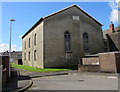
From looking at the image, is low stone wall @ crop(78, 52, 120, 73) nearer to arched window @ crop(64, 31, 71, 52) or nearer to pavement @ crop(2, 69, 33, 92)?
arched window @ crop(64, 31, 71, 52)

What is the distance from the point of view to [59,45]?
75.2 ft

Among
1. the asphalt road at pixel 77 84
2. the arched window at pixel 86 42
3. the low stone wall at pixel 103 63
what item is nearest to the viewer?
the asphalt road at pixel 77 84

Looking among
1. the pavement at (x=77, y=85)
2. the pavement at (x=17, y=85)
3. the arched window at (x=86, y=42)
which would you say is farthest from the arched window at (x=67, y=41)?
the pavement at (x=17, y=85)

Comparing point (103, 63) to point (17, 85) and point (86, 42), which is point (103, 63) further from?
point (17, 85)

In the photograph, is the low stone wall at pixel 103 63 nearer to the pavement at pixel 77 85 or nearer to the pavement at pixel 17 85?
the pavement at pixel 77 85

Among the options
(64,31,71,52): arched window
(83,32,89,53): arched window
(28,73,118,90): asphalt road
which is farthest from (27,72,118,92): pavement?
(83,32,89,53): arched window

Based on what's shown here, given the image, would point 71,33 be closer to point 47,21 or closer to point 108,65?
point 47,21

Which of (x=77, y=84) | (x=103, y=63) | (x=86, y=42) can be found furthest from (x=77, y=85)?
(x=86, y=42)

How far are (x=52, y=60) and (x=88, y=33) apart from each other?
9.42m

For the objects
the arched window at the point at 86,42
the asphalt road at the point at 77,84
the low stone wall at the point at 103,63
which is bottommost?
the asphalt road at the point at 77,84

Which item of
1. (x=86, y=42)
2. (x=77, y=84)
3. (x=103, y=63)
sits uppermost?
(x=86, y=42)

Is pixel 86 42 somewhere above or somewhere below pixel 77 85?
above

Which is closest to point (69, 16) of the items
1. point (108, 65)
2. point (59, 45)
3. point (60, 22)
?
point (60, 22)

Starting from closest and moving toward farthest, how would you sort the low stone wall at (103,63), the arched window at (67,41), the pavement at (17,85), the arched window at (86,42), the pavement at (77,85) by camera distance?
the pavement at (17,85) → the pavement at (77,85) → the low stone wall at (103,63) → the arched window at (67,41) → the arched window at (86,42)
